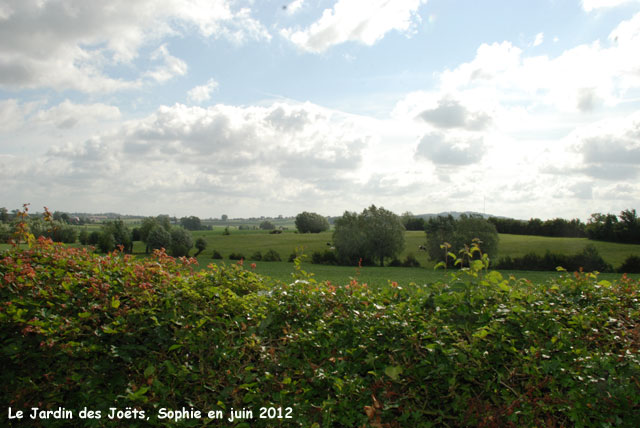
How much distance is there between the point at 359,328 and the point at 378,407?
898 millimetres

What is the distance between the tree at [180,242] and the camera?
4353 cm

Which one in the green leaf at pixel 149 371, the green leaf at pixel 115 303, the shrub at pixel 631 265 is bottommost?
the shrub at pixel 631 265

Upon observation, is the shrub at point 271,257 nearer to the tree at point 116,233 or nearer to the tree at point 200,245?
the tree at point 200,245

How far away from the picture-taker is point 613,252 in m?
36.5

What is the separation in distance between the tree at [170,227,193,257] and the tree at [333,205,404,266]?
17.3 m

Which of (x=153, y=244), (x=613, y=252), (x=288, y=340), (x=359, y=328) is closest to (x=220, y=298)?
(x=288, y=340)

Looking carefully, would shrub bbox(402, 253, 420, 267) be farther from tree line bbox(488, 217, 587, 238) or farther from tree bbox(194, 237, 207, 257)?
tree bbox(194, 237, 207, 257)

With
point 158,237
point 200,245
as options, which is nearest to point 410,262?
point 200,245

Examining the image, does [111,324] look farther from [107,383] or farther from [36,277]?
[36,277]

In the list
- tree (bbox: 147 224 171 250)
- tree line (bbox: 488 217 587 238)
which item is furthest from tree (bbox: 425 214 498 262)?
tree (bbox: 147 224 171 250)

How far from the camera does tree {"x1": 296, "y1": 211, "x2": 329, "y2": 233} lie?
240 ft

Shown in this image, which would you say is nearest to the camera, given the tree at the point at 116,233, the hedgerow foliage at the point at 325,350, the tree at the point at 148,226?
the hedgerow foliage at the point at 325,350

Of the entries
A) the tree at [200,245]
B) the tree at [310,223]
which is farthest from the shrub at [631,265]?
the tree at [310,223]

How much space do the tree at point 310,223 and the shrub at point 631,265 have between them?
47.4 metres
